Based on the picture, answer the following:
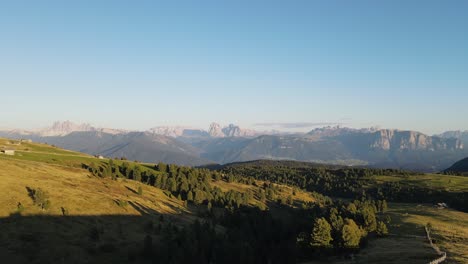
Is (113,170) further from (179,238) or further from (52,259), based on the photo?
(52,259)

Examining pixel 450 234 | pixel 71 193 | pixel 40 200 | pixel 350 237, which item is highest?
pixel 40 200

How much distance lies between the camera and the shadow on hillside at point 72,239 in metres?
70.6

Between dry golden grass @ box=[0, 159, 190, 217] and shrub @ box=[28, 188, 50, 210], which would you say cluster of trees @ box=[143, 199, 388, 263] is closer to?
dry golden grass @ box=[0, 159, 190, 217]

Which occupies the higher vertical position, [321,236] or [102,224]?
[102,224]

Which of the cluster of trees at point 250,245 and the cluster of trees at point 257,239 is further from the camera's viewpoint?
the cluster of trees at point 257,239

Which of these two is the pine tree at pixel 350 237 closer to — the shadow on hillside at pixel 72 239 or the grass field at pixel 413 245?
the grass field at pixel 413 245

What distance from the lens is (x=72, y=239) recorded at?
80.4 m

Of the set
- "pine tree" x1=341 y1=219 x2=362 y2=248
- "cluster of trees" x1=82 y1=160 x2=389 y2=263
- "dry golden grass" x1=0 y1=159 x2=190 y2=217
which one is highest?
"dry golden grass" x1=0 y1=159 x2=190 y2=217

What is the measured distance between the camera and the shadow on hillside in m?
70.6

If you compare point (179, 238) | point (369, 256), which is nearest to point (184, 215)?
point (179, 238)

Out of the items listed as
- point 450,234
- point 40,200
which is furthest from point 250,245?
point 450,234

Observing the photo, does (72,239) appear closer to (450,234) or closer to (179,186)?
(179,186)

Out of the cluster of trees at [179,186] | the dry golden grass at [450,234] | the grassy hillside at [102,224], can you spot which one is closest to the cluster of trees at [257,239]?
the grassy hillside at [102,224]

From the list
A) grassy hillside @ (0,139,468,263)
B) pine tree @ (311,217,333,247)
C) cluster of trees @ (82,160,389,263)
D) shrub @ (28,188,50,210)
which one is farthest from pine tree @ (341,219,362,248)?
shrub @ (28,188,50,210)
